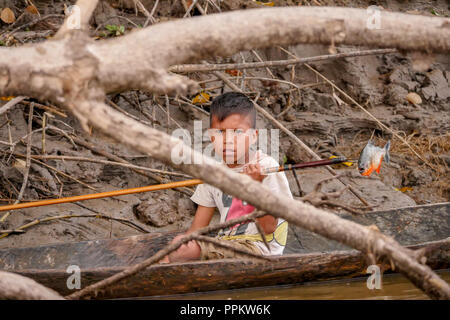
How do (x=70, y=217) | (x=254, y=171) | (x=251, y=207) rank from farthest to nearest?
(x=70, y=217) → (x=251, y=207) → (x=254, y=171)

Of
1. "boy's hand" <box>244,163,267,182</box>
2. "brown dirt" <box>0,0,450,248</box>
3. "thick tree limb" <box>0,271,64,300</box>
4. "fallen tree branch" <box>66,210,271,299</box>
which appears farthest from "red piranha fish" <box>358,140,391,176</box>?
"brown dirt" <box>0,0,450,248</box>

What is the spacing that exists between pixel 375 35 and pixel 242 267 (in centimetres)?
148

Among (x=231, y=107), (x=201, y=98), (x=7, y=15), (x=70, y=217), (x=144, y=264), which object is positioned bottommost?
(x=70, y=217)

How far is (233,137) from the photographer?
3076 mm

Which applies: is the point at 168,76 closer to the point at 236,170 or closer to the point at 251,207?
the point at 236,170

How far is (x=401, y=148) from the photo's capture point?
6.06 m

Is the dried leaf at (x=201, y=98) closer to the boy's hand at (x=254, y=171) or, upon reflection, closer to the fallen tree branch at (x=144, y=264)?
the boy's hand at (x=254, y=171)

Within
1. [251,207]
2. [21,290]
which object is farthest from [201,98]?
[21,290]

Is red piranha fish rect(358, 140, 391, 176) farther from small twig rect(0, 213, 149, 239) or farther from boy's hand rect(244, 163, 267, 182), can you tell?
small twig rect(0, 213, 149, 239)

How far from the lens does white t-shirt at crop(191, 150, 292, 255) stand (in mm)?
3146

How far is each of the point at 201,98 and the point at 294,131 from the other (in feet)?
3.84

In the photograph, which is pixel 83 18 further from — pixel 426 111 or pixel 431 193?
pixel 426 111

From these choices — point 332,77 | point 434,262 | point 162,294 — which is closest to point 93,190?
point 162,294

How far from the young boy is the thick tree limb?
137 cm
